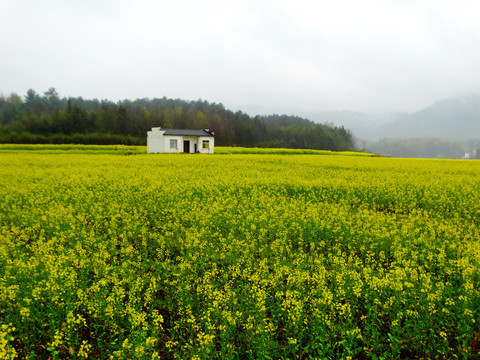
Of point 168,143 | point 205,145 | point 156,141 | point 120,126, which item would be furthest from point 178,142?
point 120,126

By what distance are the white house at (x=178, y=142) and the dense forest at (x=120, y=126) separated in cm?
2624

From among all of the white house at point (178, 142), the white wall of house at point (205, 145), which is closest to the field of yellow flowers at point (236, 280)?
the white house at point (178, 142)

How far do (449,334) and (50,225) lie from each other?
9873mm

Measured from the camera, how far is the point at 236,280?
5887 millimetres

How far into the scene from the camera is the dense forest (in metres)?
73.2

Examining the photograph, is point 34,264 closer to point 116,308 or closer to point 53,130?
point 116,308

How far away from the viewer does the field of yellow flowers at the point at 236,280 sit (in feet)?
13.6

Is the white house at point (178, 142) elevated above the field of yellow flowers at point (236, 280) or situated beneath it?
elevated above

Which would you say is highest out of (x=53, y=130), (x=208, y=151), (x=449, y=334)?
(x=53, y=130)

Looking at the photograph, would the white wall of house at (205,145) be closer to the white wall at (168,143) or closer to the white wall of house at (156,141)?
the white wall at (168,143)

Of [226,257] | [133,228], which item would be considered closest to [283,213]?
[226,257]

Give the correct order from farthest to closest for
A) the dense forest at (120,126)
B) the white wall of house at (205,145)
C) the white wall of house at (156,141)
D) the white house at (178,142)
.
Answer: the dense forest at (120,126), the white wall of house at (205,145), the white house at (178,142), the white wall of house at (156,141)

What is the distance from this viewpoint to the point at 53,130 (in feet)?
256

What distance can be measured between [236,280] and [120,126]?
92.7m
